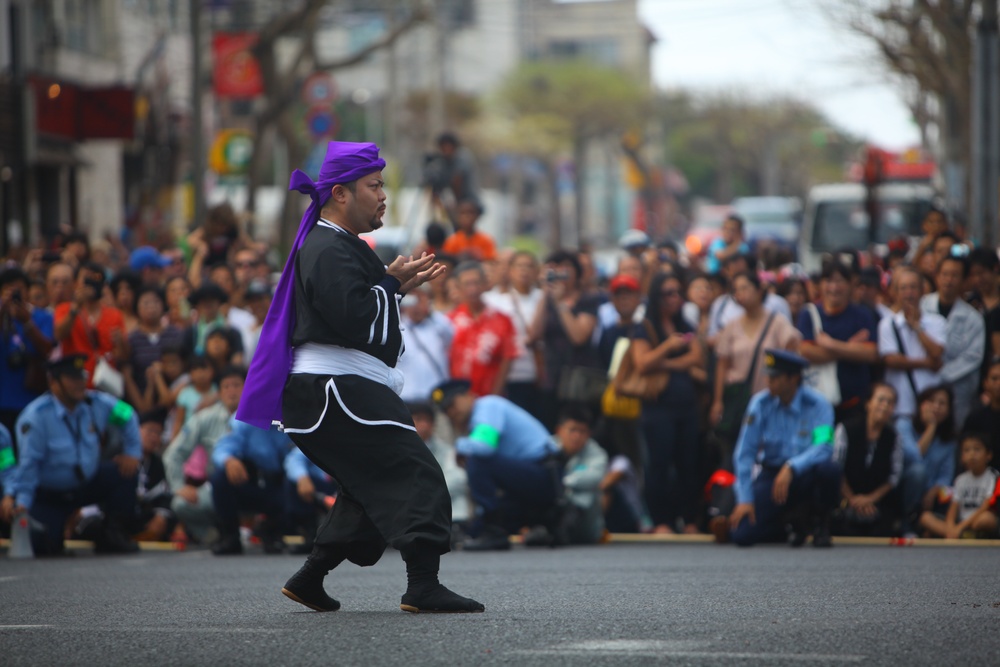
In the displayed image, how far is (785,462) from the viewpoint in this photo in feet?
37.8

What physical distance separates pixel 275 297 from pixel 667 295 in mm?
6199

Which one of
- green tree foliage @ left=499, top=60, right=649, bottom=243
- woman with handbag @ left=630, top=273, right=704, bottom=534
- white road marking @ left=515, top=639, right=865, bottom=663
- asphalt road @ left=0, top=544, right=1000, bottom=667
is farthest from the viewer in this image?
green tree foliage @ left=499, top=60, right=649, bottom=243

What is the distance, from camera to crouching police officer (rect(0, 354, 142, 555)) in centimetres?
1159

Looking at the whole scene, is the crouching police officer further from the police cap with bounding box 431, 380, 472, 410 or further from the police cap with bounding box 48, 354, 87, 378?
the police cap with bounding box 431, 380, 472, 410

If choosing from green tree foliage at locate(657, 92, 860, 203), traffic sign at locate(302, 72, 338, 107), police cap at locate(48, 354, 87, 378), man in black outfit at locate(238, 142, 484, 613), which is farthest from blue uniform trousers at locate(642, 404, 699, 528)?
green tree foliage at locate(657, 92, 860, 203)

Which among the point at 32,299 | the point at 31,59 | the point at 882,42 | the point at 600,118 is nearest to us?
the point at 32,299

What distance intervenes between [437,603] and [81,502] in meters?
5.80

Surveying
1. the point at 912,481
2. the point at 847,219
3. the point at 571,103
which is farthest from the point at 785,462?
the point at 571,103

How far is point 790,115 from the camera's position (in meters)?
72.0

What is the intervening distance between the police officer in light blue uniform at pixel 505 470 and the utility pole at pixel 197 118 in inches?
491

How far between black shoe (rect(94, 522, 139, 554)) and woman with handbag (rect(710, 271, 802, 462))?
462cm

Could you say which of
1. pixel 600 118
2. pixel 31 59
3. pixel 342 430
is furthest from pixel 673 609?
pixel 600 118

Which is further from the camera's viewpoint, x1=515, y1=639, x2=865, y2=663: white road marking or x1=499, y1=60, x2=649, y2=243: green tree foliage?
x1=499, y1=60, x2=649, y2=243: green tree foliage

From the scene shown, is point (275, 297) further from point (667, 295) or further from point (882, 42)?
point (882, 42)
